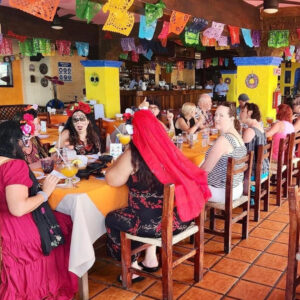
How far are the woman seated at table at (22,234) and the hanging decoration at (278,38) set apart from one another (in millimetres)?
5978

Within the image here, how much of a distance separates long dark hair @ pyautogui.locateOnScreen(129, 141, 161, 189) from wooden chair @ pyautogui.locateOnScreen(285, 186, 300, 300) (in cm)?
85

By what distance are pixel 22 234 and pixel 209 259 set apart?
1.64 meters

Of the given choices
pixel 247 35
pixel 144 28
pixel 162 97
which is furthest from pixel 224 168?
pixel 162 97

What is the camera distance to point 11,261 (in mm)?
2227

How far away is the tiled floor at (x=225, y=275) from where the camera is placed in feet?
8.55

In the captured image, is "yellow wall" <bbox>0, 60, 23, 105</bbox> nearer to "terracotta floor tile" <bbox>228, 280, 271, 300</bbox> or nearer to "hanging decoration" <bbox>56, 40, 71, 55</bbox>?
"hanging decoration" <bbox>56, 40, 71, 55</bbox>

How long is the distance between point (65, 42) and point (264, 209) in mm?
5938

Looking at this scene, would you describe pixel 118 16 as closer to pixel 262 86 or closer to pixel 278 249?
pixel 278 249

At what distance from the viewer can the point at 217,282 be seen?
2.75 meters

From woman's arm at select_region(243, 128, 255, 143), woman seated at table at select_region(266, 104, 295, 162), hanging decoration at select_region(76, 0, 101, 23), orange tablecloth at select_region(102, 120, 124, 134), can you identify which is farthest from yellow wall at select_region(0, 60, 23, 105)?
woman's arm at select_region(243, 128, 255, 143)

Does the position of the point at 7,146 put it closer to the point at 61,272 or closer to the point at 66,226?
the point at 66,226

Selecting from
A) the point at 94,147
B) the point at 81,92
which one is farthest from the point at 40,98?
the point at 94,147

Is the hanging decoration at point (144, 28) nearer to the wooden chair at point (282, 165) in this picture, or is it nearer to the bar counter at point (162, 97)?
the wooden chair at point (282, 165)

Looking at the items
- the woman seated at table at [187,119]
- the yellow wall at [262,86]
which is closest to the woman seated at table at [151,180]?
the woman seated at table at [187,119]
